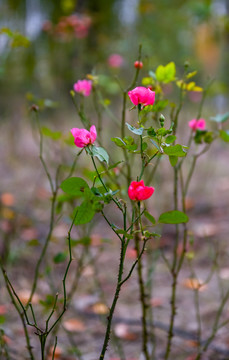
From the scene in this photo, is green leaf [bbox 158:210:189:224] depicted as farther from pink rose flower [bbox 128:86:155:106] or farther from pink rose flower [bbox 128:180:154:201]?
pink rose flower [bbox 128:86:155:106]

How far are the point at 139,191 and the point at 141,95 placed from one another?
181 millimetres

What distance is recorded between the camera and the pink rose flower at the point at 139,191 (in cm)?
69

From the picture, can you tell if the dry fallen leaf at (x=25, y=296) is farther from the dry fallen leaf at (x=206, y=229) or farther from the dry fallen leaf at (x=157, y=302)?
the dry fallen leaf at (x=206, y=229)

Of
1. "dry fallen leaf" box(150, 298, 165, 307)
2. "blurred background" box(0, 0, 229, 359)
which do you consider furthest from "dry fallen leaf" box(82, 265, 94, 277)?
"dry fallen leaf" box(150, 298, 165, 307)

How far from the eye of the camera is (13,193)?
365 centimetres

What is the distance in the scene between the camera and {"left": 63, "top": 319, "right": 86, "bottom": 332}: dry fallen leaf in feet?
5.70

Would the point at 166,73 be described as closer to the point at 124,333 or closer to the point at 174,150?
the point at 174,150

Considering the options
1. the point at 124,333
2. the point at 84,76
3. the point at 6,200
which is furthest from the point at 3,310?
the point at 84,76

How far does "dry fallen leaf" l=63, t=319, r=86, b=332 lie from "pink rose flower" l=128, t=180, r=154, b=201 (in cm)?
123

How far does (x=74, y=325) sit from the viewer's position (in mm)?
1761

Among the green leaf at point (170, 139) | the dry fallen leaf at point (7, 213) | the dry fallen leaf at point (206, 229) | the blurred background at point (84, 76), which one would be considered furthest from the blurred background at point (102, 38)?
the green leaf at point (170, 139)

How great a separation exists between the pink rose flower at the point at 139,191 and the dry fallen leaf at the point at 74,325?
1.23 m

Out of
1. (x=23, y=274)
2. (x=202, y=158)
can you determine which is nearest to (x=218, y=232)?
(x=23, y=274)

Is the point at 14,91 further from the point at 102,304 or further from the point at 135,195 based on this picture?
the point at 135,195
